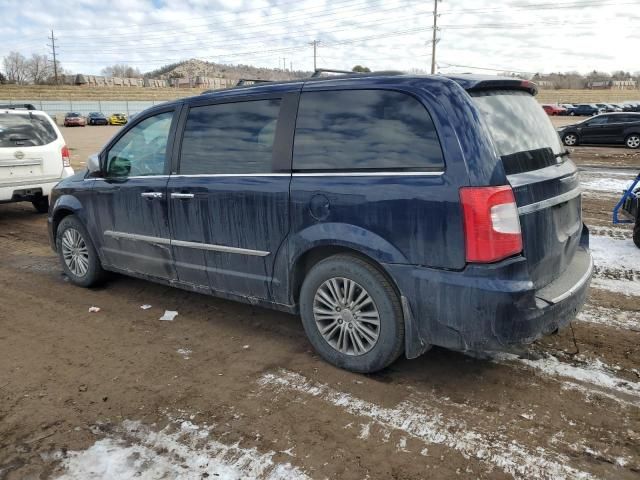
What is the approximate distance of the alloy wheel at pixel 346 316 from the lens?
11.1 ft

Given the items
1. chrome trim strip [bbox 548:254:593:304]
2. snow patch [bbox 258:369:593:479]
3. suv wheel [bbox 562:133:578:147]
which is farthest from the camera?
suv wheel [bbox 562:133:578:147]

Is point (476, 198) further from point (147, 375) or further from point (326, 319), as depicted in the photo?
point (147, 375)

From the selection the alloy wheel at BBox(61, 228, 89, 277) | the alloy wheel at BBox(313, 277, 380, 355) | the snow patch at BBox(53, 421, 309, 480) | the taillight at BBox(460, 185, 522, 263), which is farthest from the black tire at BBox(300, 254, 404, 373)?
the alloy wheel at BBox(61, 228, 89, 277)

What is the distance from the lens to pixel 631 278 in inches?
208

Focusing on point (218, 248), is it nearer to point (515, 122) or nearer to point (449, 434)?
point (449, 434)

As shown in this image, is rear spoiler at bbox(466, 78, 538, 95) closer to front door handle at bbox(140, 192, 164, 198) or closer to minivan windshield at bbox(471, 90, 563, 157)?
minivan windshield at bbox(471, 90, 563, 157)

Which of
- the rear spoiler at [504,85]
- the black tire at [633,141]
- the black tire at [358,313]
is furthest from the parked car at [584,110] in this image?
the black tire at [358,313]

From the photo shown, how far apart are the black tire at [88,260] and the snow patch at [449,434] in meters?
2.71

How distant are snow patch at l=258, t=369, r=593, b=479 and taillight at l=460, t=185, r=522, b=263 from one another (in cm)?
93

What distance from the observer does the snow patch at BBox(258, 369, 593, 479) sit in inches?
101

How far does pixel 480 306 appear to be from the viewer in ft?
9.53

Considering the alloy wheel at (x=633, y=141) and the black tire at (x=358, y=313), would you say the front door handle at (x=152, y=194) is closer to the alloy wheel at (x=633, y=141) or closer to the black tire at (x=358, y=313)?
the black tire at (x=358, y=313)

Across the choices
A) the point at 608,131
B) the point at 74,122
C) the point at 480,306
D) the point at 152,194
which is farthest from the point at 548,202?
the point at 74,122

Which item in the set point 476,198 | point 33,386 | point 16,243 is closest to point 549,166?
point 476,198
